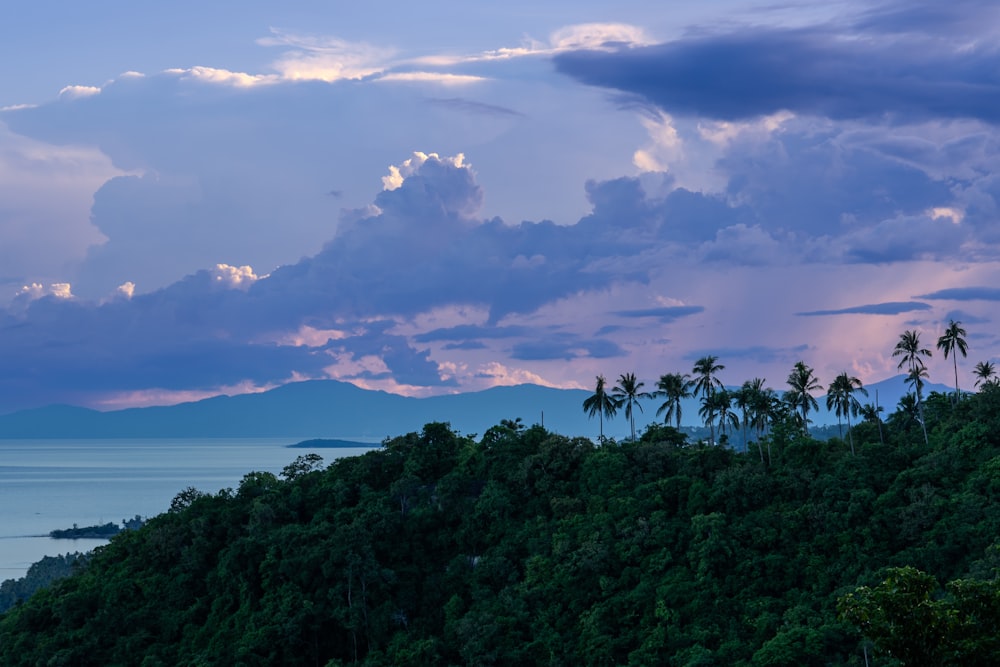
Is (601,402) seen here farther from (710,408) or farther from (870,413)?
(870,413)

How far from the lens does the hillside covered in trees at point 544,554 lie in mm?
62906

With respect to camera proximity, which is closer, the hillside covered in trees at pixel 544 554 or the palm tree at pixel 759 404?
the hillside covered in trees at pixel 544 554

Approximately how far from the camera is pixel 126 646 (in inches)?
2817

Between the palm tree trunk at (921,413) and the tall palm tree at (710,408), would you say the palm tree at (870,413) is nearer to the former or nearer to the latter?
the palm tree trunk at (921,413)

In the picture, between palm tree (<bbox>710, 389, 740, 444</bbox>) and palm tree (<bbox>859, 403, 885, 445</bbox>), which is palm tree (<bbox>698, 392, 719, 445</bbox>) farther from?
palm tree (<bbox>859, 403, 885, 445</bbox>)

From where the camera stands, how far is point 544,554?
71938mm

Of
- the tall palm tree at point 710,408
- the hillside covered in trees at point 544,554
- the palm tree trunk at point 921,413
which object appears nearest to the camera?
the hillside covered in trees at point 544,554

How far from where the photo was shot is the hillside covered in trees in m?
62.9

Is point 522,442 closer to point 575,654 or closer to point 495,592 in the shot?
point 495,592

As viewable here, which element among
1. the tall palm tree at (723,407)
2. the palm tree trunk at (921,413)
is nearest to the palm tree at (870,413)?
the palm tree trunk at (921,413)

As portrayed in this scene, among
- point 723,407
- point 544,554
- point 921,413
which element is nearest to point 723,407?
point 723,407

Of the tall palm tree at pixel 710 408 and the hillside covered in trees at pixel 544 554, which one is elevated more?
the tall palm tree at pixel 710 408

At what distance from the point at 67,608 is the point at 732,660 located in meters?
49.3

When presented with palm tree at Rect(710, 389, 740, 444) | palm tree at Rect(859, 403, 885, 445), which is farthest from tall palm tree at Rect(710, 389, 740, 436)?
palm tree at Rect(859, 403, 885, 445)
